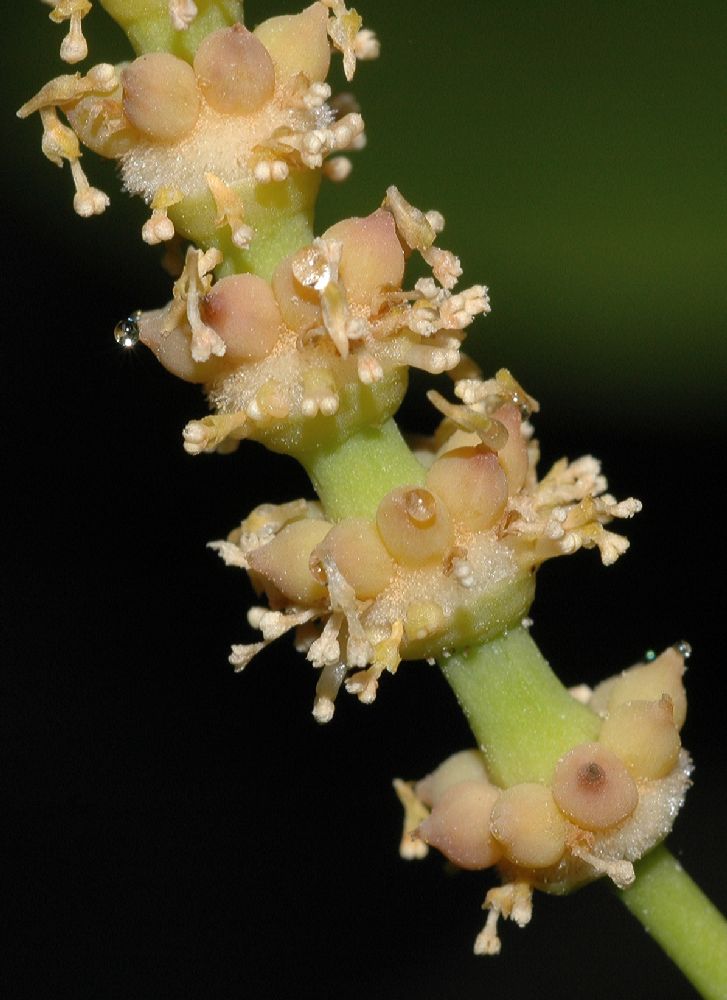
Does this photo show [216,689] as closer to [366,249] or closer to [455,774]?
[455,774]

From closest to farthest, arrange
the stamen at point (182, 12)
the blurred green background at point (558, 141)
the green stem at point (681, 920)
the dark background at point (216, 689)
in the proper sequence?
the stamen at point (182, 12)
the green stem at point (681, 920)
the blurred green background at point (558, 141)
the dark background at point (216, 689)

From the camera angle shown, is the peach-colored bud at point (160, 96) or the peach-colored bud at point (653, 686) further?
the peach-colored bud at point (653, 686)

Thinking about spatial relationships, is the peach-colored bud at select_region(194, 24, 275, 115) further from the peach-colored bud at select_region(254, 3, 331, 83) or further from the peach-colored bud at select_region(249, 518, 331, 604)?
the peach-colored bud at select_region(249, 518, 331, 604)

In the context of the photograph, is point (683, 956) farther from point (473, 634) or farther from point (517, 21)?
point (517, 21)

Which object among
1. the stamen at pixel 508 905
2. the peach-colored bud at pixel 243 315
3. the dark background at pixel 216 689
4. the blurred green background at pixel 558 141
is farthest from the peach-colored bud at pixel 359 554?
the dark background at pixel 216 689

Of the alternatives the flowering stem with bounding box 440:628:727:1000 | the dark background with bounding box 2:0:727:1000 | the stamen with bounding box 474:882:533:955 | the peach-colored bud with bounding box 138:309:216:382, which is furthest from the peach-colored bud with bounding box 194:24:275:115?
the dark background with bounding box 2:0:727:1000

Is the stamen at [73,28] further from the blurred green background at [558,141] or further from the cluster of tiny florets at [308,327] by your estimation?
the blurred green background at [558,141]

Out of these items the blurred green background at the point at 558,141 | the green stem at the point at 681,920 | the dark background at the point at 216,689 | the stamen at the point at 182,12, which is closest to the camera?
the stamen at the point at 182,12
